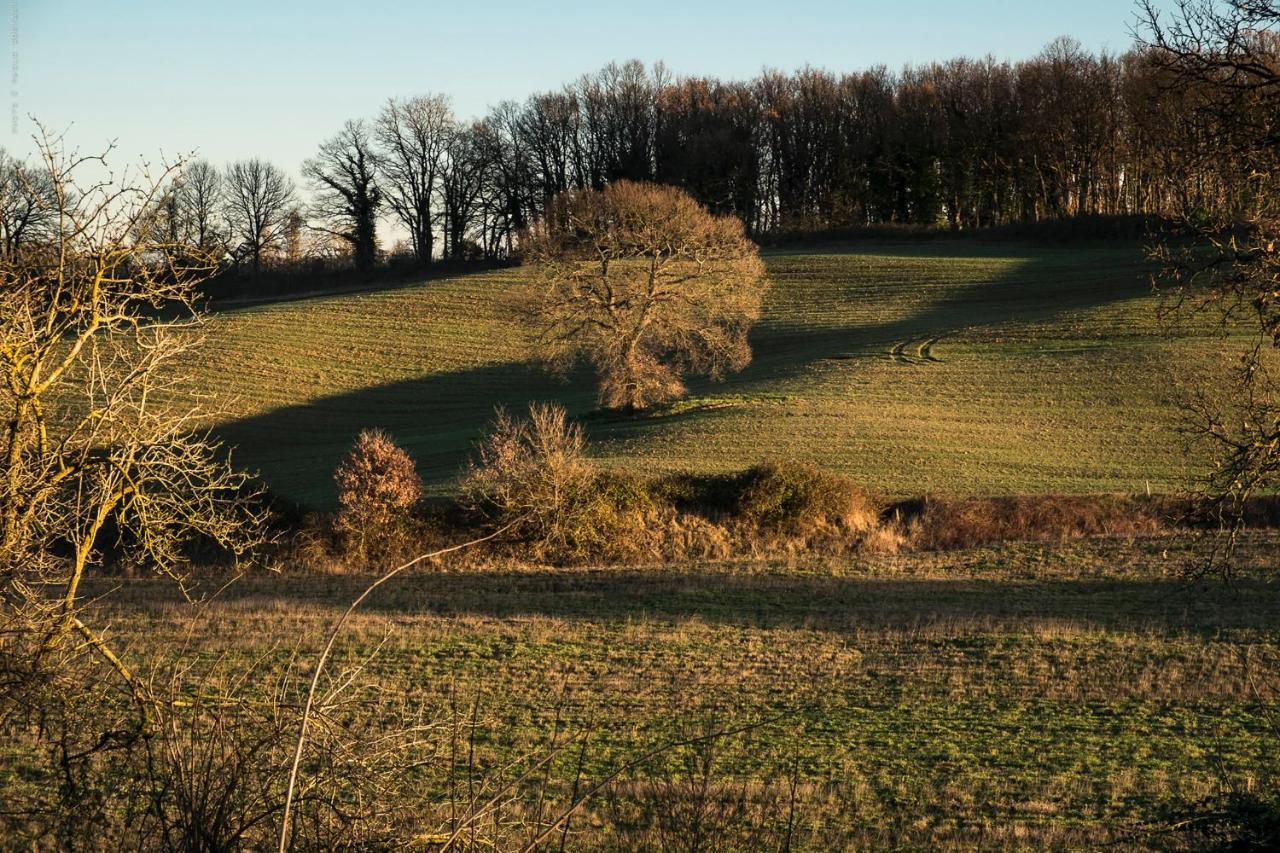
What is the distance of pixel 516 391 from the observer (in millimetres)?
61469

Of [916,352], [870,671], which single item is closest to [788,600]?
[870,671]

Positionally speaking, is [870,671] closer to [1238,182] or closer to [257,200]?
[1238,182]

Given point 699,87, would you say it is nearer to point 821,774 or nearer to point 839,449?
point 839,449

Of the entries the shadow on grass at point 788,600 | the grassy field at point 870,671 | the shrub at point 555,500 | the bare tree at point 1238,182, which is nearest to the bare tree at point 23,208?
the grassy field at point 870,671

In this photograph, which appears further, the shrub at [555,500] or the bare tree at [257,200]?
the bare tree at [257,200]

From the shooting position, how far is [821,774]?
13562 millimetres

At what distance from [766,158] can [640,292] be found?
5756 cm

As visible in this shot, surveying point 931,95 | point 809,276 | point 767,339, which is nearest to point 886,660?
point 767,339

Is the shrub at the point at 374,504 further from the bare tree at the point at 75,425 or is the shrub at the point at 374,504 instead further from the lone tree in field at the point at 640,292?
the bare tree at the point at 75,425

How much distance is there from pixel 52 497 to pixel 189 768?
350cm

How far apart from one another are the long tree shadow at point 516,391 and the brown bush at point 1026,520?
51.3 feet

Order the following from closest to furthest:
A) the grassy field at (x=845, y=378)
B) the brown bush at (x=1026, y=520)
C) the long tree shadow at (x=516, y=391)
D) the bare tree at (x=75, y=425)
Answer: the bare tree at (x=75, y=425) → the brown bush at (x=1026, y=520) → the grassy field at (x=845, y=378) → the long tree shadow at (x=516, y=391)

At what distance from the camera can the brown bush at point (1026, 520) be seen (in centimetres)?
3080

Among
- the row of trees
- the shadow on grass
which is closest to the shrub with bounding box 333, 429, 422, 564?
the shadow on grass
